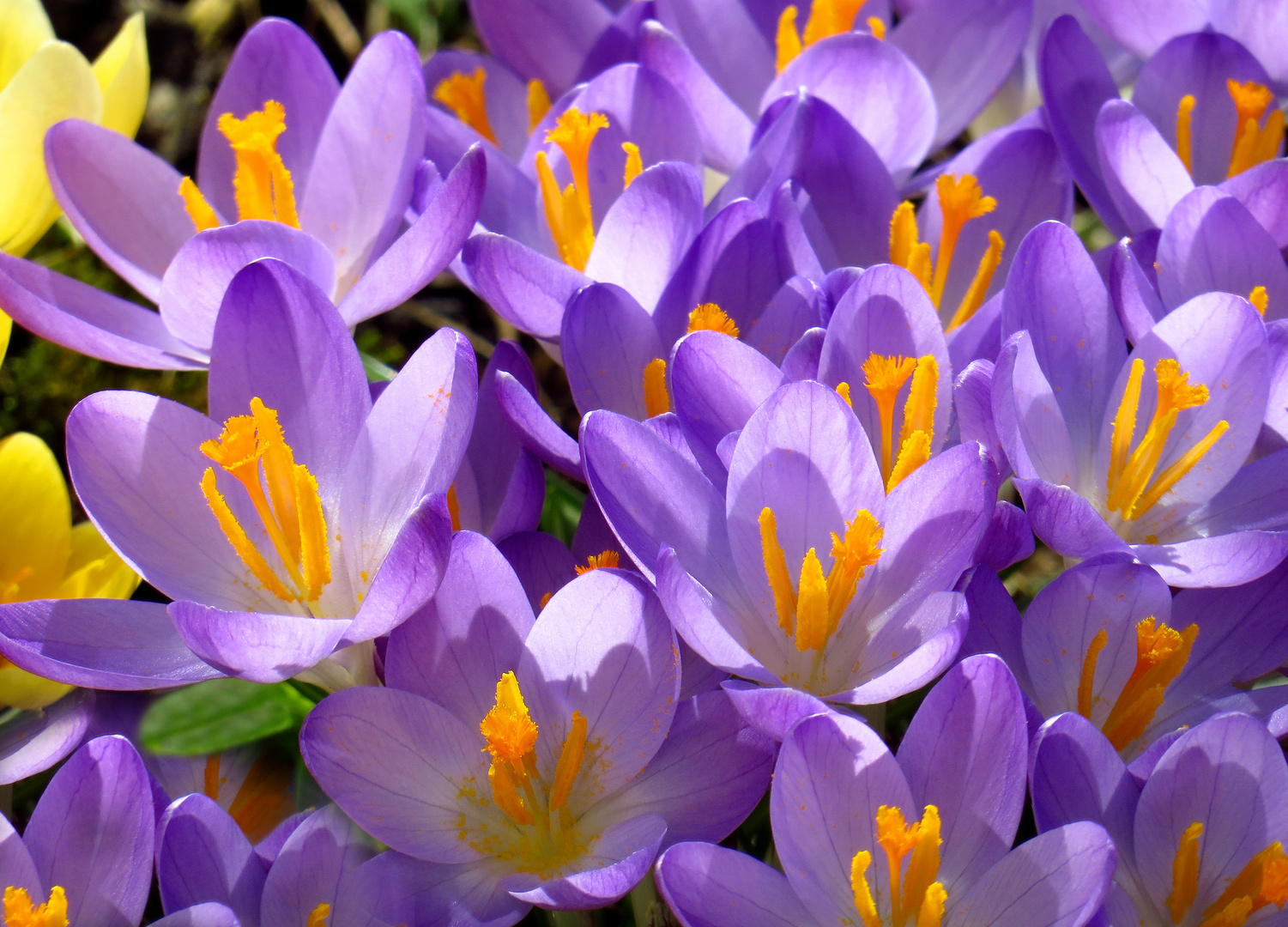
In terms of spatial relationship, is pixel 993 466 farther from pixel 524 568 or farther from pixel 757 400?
pixel 524 568

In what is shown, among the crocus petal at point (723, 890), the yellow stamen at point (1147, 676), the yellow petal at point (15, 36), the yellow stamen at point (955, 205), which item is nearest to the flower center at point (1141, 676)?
the yellow stamen at point (1147, 676)

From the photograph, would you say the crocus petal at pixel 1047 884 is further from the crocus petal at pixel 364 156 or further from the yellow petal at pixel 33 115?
the yellow petal at pixel 33 115

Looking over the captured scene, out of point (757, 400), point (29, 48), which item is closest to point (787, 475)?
point (757, 400)

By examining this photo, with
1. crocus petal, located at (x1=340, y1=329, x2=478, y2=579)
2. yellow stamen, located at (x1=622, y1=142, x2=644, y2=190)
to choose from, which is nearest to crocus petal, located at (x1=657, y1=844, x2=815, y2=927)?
crocus petal, located at (x1=340, y1=329, x2=478, y2=579)

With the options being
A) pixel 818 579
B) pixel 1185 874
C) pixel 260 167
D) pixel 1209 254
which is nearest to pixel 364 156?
pixel 260 167

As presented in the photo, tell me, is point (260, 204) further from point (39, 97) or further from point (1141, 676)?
point (1141, 676)

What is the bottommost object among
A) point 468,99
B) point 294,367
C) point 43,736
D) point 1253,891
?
point 43,736
